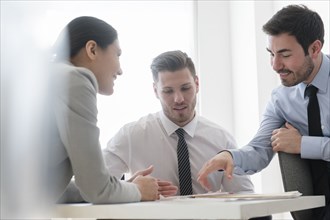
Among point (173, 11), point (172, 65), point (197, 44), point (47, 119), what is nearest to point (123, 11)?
point (173, 11)

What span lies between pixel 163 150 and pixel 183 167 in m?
0.14

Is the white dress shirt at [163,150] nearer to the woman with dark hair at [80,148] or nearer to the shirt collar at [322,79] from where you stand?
the shirt collar at [322,79]

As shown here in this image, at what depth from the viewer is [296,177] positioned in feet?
6.25

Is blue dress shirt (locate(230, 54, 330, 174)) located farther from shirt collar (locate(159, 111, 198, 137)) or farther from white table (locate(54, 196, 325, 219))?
white table (locate(54, 196, 325, 219))

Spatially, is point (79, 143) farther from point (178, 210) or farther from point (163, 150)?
point (163, 150)

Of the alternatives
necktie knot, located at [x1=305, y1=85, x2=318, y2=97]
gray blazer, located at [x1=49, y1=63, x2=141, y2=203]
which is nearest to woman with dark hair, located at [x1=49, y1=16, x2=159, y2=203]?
gray blazer, located at [x1=49, y1=63, x2=141, y2=203]

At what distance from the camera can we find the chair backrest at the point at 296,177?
1896 millimetres

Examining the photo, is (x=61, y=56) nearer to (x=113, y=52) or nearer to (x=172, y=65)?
(x=113, y=52)

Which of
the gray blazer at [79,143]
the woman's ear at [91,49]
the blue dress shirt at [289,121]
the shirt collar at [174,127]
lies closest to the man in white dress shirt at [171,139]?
the shirt collar at [174,127]

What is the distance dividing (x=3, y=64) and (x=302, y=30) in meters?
1.44

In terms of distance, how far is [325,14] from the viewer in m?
3.12

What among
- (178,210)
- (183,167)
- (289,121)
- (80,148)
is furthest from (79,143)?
(289,121)

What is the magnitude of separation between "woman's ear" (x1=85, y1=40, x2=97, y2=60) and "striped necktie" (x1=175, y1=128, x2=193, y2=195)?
85 centimetres

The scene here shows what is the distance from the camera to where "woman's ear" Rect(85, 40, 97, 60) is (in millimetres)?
1477
